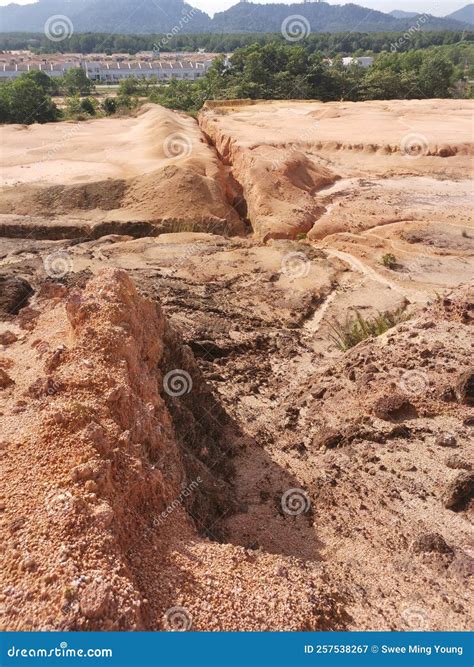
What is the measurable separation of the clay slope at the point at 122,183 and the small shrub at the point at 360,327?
32.0ft

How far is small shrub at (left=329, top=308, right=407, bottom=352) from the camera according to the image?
1289cm

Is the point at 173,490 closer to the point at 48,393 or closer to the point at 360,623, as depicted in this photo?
the point at 48,393

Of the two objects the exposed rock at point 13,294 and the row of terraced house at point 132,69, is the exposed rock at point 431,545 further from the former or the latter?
the row of terraced house at point 132,69

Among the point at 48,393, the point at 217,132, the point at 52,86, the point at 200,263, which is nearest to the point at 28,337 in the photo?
the point at 48,393

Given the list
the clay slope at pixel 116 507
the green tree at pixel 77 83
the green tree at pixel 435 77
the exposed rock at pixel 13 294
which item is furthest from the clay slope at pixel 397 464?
the green tree at pixel 77 83

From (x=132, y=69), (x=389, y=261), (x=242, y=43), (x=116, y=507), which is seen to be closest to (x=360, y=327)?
(x=389, y=261)

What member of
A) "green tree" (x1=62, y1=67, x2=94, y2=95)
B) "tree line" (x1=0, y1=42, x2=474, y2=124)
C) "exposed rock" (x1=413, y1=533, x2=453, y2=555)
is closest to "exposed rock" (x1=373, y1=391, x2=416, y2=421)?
"exposed rock" (x1=413, y1=533, x2=453, y2=555)

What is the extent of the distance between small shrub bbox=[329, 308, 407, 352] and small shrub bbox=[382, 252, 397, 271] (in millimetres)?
3560

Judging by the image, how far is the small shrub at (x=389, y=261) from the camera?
17.8 meters

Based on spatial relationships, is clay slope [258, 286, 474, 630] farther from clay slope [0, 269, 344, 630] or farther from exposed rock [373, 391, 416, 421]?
clay slope [0, 269, 344, 630]

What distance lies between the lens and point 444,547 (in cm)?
642

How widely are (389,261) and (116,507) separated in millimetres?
14727

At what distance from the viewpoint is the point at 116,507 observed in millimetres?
5188

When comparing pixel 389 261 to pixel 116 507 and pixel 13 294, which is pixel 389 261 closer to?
pixel 13 294
